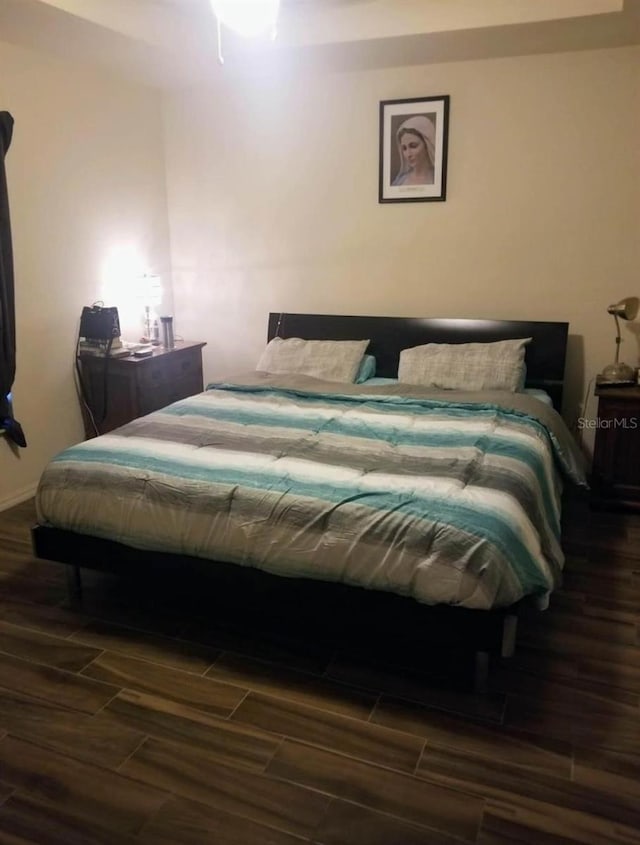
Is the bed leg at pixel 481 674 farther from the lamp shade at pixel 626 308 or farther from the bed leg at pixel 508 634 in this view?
the lamp shade at pixel 626 308

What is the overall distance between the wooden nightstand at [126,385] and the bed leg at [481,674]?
2.56 m

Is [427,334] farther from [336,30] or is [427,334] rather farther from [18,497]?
[18,497]

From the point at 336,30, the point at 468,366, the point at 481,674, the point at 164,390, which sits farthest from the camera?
the point at 164,390

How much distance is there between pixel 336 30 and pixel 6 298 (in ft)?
7.20

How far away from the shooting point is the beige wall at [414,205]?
3641 mm

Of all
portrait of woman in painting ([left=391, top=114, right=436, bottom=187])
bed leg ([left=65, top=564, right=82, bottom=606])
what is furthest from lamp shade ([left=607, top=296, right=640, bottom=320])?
bed leg ([left=65, top=564, right=82, bottom=606])

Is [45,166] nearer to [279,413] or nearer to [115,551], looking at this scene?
[279,413]

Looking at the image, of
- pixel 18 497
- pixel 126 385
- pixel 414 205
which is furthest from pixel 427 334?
pixel 18 497

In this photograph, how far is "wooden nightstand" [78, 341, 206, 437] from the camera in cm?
391

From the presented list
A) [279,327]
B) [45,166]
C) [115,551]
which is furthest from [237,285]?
[115,551]

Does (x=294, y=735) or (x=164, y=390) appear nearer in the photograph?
(x=294, y=735)

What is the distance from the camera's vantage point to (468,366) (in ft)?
11.9

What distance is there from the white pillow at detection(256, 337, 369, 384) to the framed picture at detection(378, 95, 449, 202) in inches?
37.7

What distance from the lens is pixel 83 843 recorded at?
1.65 m
